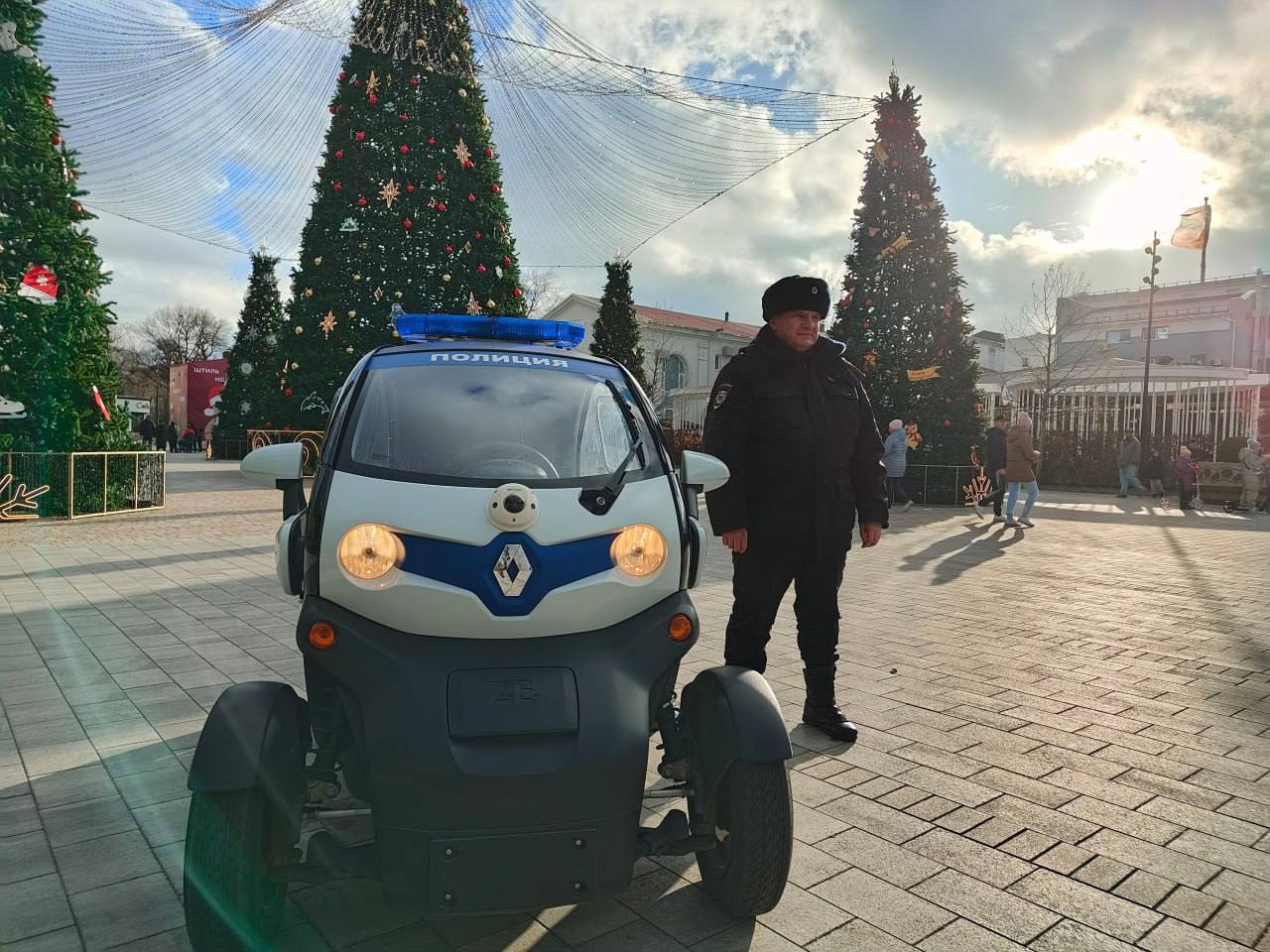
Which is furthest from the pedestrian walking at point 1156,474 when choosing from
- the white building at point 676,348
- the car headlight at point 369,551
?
the white building at point 676,348

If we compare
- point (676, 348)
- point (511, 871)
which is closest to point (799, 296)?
point (511, 871)

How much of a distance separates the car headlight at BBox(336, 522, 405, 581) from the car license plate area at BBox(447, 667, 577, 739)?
34 centimetres

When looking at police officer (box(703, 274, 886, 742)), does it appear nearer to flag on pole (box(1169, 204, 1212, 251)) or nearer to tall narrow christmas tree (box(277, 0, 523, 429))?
tall narrow christmas tree (box(277, 0, 523, 429))

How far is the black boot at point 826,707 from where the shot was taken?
13.1ft

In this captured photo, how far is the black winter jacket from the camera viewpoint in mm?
3715

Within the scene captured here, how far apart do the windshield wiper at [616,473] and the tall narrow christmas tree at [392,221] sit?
15.3m

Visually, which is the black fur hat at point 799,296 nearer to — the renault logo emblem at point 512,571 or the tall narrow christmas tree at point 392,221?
the renault logo emblem at point 512,571

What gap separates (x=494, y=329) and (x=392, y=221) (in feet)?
51.5

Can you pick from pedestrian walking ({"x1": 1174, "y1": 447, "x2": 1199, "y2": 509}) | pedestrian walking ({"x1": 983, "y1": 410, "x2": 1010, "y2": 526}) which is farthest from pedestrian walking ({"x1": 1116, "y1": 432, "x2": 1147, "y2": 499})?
pedestrian walking ({"x1": 983, "y1": 410, "x2": 1010, "y2": 526})

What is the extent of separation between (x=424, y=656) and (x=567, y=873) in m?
0.62

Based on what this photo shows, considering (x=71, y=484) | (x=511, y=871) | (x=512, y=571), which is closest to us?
(x=511, y=871)

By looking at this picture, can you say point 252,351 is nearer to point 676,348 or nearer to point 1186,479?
point 676,348

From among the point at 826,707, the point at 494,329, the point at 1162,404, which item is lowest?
the point at 826,707

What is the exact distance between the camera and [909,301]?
18.6m
